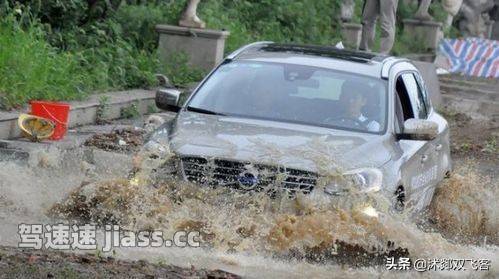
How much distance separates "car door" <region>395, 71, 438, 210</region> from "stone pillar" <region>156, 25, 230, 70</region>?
266 inches

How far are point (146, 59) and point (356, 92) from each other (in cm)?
746

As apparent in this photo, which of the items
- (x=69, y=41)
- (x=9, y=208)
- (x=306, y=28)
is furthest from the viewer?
(x=306, y=28)

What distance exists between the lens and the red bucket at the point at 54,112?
11414mm

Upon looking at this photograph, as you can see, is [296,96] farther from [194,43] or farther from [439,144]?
[194,43]

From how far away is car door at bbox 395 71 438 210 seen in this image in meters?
9.40

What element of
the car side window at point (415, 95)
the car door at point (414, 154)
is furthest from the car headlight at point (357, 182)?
the car side window at point (415, 95)

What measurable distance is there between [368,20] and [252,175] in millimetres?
12527

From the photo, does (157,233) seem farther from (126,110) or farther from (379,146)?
(126,110)

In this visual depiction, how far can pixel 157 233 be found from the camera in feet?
26.3

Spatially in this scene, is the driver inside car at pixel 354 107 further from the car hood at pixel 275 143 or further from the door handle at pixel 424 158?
the door handle at pixel 424 158

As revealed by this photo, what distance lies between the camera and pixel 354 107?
9.64 meters

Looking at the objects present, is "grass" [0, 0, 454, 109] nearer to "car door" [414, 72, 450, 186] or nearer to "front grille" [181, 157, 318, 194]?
"car door" [414, 72, 450, 186]

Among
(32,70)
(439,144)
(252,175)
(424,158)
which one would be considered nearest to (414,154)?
(424,158)

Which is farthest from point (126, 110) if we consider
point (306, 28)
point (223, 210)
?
point (306, 28)
